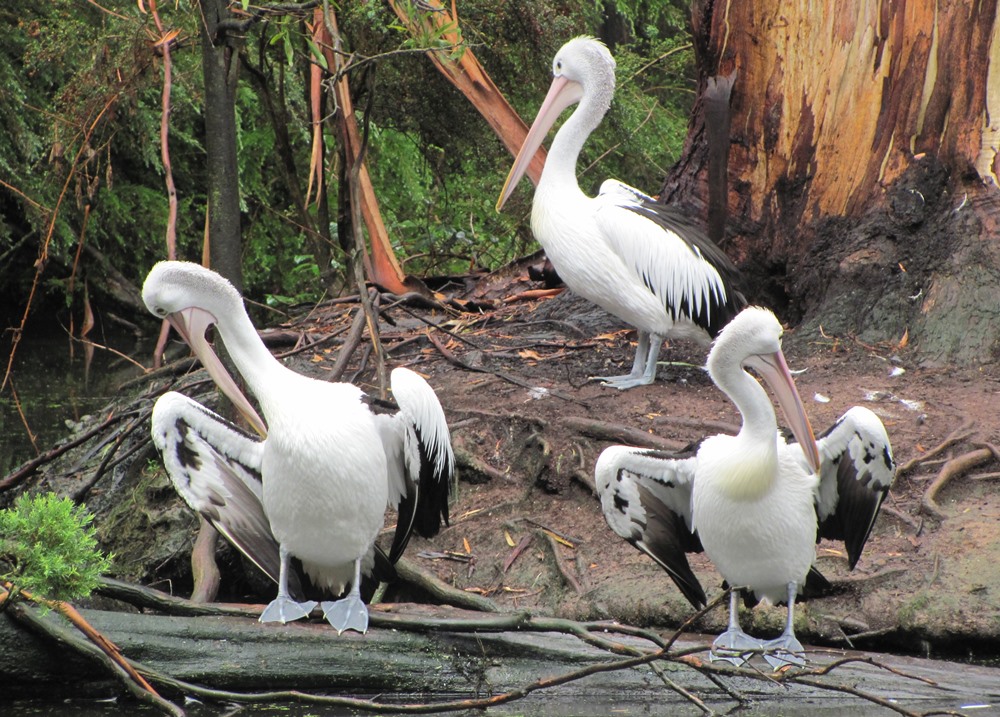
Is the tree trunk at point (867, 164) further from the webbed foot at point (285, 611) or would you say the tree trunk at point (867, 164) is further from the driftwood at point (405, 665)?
the webbed foot at point (285, 611)

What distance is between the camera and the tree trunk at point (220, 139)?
4.34m

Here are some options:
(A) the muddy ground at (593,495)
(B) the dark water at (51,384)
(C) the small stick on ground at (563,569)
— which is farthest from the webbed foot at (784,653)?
(B) the dark water at (51,384)

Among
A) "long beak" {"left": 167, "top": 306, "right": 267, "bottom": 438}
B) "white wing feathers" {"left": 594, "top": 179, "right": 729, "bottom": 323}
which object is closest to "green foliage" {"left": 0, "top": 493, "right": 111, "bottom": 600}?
"long beak" {"left": 167, "top": 306, "right": 267, "bottom": 438}

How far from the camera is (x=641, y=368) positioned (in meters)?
5.76

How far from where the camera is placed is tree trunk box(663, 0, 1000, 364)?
5.57m

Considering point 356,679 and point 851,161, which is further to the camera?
point 851,161

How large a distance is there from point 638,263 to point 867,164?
1.34 metres

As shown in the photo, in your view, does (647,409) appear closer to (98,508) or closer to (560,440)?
(560,440)

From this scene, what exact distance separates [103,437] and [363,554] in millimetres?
2340

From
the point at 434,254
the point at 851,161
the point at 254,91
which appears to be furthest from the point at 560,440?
the point at 254,91

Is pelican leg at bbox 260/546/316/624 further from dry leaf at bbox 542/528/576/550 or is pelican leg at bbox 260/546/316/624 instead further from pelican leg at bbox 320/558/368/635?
dry leaf at bbox 542/528/576/550

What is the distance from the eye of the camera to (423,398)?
3.73m

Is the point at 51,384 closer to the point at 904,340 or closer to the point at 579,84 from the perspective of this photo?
the point at 579,84

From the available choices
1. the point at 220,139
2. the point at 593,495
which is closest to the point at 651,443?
the point at 593,495
